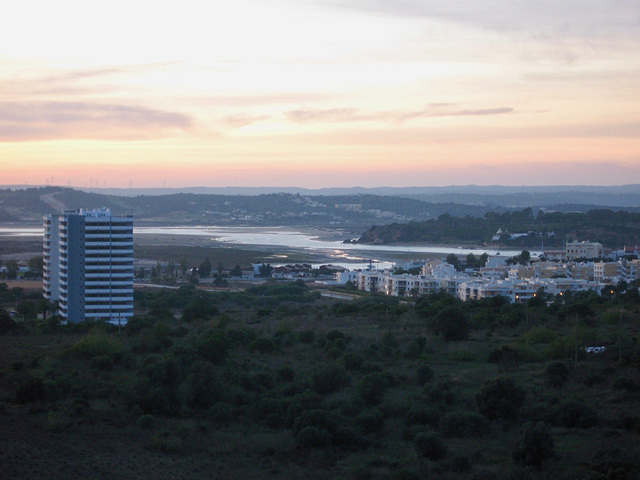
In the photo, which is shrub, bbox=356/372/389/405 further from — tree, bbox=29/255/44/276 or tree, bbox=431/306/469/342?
tree, bbox=29/255/44/276

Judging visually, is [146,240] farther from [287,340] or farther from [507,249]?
[287,340]

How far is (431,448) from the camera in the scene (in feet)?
32.4

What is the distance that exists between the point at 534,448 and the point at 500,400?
2185 mm

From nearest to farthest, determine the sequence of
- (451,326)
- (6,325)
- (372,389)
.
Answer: (372,389)
(451,326)
(6,325)

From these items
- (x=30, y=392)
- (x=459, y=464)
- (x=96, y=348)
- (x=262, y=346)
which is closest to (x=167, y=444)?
(x=30, y=392)

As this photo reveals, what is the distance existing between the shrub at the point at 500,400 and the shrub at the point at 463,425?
35cm

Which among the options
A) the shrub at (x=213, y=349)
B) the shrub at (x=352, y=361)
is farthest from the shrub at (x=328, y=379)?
the shrub at (x=213, y=349)

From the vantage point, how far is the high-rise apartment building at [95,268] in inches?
956

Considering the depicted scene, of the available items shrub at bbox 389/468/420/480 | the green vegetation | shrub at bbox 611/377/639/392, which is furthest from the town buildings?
the green vegetation

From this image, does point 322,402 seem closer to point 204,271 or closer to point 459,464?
point 459,464

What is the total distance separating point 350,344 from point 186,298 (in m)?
12.5

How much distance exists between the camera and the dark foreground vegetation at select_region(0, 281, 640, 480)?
941 cm

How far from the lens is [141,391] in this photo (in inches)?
474

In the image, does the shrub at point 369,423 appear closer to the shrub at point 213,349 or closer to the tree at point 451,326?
the shrub at point 213,349
